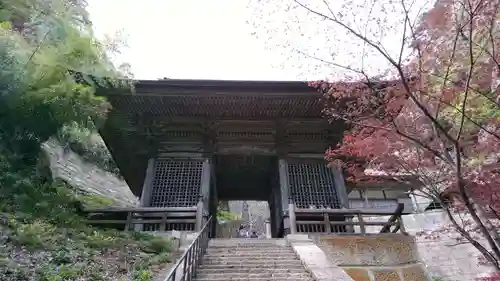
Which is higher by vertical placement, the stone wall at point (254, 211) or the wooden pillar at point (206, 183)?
the stone wall at point (254, 211)

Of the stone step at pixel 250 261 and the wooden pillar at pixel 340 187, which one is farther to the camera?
the wooden pillar at pixel 340 187

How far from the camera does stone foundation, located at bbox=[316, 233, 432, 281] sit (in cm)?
721

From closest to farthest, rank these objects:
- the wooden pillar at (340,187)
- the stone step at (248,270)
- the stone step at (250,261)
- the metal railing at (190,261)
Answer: the metal railing at (190,261) → the stone step at (248,270) → the stone step at (250,261) → the wooden pillar at (340,187)

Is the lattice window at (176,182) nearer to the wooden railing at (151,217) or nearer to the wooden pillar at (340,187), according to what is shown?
the wooden railing at (151,217)

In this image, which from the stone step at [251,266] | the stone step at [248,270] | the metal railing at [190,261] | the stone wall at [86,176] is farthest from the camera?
the stone wall at [86,176]

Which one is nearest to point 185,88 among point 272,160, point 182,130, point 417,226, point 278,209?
point 182,130

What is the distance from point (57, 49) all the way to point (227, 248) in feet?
17.4

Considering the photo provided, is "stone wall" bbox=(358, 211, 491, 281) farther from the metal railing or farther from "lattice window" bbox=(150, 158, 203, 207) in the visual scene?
the metal railing

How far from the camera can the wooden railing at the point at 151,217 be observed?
25.6ft

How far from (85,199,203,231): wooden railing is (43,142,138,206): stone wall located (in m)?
5.77

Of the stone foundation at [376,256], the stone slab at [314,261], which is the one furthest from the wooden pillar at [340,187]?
the stone slab at [314,261]

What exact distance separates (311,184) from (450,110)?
16.8ft

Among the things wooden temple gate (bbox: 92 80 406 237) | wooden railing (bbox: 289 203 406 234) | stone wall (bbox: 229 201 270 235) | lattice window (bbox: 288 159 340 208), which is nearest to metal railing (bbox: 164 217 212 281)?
wooden temple gate (bbox: 92 80 406 237)

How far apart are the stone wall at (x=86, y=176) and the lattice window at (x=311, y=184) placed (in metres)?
8.55
